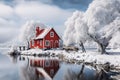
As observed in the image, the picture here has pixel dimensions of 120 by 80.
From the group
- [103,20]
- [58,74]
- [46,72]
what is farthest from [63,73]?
[103,20]

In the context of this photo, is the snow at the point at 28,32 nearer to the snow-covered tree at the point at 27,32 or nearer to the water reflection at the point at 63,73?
the snow-covered tree at the point at 27,32

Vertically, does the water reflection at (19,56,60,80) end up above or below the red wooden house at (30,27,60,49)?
below

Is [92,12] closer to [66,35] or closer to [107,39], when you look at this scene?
[107,39]

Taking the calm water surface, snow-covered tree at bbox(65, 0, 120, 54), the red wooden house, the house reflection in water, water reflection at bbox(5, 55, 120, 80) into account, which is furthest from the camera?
the red wooden house

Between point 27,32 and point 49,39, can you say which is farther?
point 27,32

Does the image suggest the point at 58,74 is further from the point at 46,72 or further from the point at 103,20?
the point at 103,20

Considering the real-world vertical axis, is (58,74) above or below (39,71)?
below

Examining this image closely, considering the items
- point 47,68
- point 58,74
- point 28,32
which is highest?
point 28,32

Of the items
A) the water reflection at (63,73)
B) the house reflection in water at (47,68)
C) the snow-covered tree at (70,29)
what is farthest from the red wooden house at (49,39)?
the water reflection at (63,73)

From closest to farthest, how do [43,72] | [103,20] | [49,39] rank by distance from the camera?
[43,72], [103,20], [49,39]

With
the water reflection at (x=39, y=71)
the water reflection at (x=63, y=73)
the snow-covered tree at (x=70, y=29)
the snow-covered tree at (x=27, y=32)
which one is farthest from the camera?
the snow-covered tree at (x=27, y=32)

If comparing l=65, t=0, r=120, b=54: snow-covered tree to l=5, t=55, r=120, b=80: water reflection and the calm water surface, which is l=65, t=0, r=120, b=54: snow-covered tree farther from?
l=5, t=55, r=120, b=80: water reflection

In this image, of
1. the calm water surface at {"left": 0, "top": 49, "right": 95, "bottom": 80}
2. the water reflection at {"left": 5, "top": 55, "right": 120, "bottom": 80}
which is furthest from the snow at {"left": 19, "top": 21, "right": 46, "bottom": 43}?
the water reflection at {"left": 5, "top": 55, "right": 120, "bottom": 80}

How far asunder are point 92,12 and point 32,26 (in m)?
59.2
